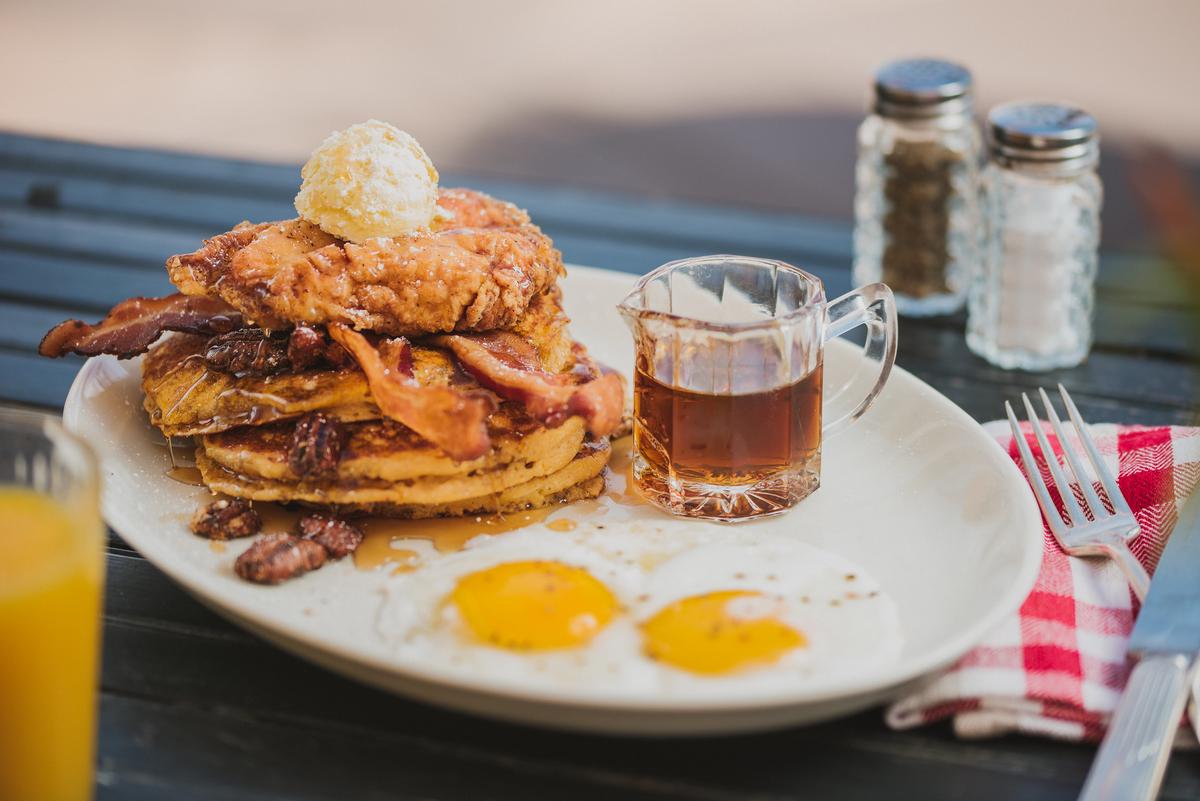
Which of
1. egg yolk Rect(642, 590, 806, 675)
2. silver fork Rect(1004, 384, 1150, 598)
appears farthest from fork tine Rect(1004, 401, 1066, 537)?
egg yolk Rect(642, 590, 806, 675)

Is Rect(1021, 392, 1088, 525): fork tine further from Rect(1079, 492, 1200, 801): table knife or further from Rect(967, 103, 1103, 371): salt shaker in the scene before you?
Rect(967, 103, 1103, 371): salt shaker

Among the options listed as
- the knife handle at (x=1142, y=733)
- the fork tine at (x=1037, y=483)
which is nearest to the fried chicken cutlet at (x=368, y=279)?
the fork tine at (x=1037, y=483)

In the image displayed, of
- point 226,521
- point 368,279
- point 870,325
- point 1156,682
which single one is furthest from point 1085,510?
point 226,521

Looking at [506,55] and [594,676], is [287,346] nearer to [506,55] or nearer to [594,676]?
[594,676]

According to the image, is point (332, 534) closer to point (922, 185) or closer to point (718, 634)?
point (718, 634)

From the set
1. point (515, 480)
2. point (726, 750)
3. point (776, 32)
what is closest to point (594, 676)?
point (726, 750)
